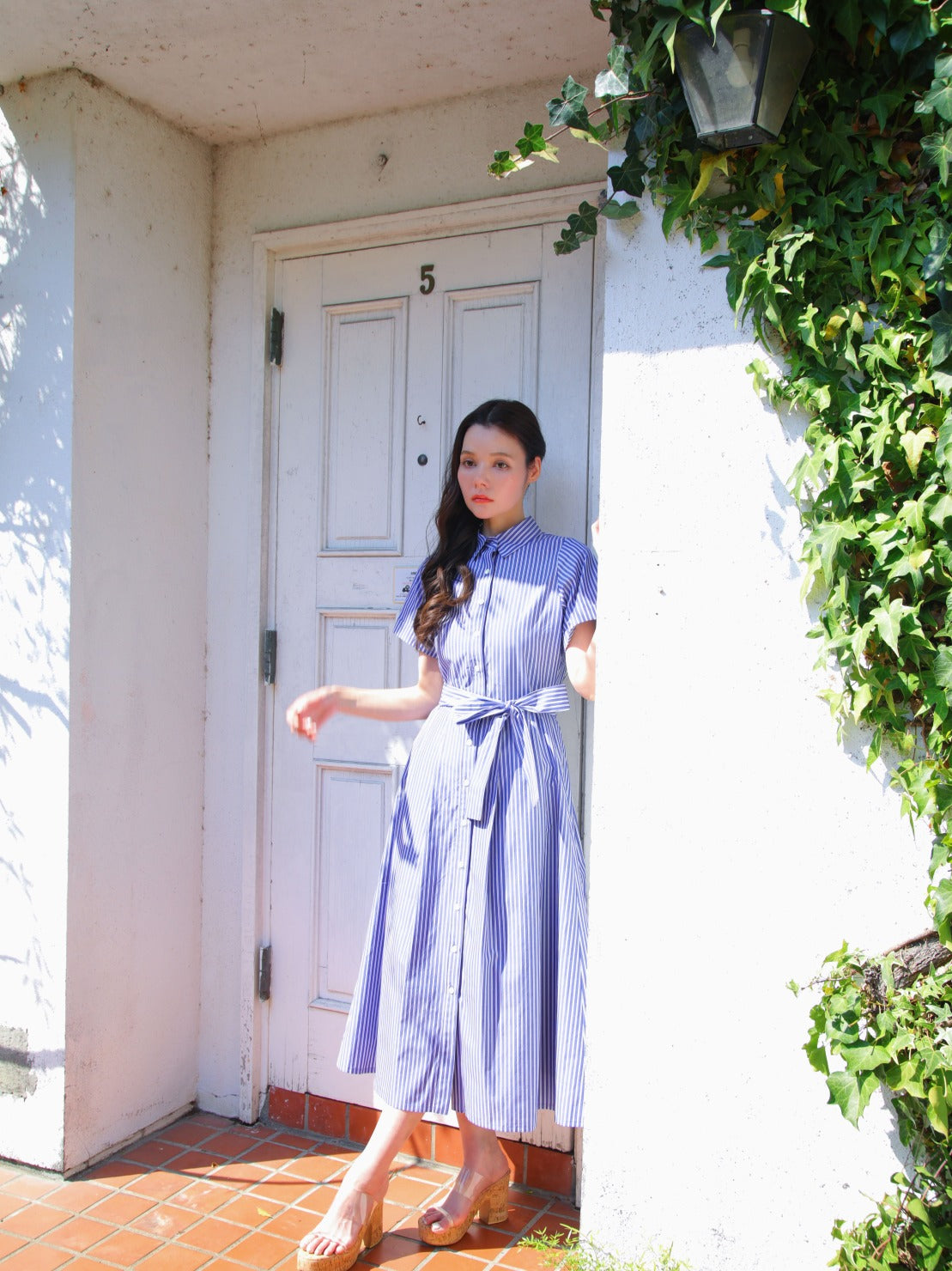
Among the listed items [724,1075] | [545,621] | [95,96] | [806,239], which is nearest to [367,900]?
[545,621]

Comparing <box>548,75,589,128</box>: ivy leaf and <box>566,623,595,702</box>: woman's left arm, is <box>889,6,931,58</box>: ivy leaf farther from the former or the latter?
<box>566,623,595,702</box>: woman's left arm

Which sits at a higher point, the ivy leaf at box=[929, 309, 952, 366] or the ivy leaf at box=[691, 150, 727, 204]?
the ivy leaf at box=[691, 150, 727, 204]

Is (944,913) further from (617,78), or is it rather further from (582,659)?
(617,78)

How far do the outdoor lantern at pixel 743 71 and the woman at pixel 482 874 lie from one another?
2.85 feet

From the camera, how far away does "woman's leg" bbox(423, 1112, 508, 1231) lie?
248 centimetres

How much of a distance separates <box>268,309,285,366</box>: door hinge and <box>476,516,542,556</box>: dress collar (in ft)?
3.14

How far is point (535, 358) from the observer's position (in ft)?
8.98

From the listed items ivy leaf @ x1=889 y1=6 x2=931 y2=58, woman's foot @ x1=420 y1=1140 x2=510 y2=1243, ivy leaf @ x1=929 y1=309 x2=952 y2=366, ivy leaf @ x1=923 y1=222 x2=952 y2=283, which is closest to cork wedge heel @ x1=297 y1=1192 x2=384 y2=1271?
woman's foot @ x1=420 y1=1140 x2=510 y2=1243

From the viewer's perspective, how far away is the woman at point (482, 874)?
7.61ft

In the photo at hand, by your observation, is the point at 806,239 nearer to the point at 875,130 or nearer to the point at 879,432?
the point at 875,130

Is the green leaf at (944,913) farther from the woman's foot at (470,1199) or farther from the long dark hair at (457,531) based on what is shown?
the woman's foot at (470,1199)

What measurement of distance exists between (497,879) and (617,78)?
157cm

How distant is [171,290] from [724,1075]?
8.01 ft

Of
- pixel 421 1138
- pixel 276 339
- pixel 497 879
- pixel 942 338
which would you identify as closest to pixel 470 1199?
pixel 421 1138
